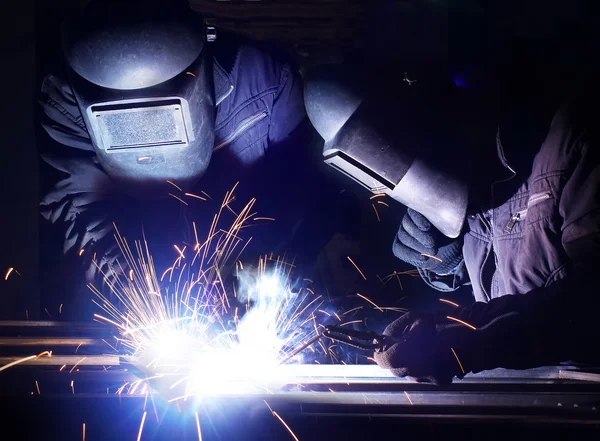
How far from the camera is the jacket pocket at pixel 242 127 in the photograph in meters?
2.16

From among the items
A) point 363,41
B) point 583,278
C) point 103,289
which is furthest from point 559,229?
point 103,289

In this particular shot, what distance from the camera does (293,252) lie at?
243 centimetres

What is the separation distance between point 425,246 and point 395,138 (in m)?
0.49

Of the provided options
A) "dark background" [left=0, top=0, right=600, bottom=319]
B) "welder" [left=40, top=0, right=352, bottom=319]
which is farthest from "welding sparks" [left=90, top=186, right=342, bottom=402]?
"dark background" [left=0, top=0, right=600, bottom=319]

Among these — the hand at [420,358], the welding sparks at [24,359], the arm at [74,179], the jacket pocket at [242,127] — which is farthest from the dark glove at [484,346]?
the arm at [74,179]

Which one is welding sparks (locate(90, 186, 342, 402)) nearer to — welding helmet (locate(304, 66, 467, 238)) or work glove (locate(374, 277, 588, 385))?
work glove (locate(374, 277, 588, 385))

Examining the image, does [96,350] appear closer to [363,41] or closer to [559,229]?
[559,229]

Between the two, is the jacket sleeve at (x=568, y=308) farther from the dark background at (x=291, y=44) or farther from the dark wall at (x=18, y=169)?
the dark wall at (x=18, y=169)

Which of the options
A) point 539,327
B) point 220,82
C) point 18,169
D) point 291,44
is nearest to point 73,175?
point 220,82

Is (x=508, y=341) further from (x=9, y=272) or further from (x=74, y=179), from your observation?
(x=9, y=272)

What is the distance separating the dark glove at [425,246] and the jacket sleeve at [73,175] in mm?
1315

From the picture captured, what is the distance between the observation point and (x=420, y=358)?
116 centimetres

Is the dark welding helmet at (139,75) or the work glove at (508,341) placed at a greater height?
the dark welding helmet at (139,75)

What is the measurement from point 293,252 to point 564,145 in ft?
4.74
